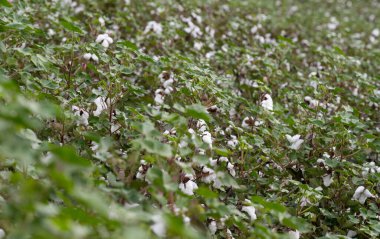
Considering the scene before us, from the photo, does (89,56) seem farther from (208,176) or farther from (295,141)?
(295,141)

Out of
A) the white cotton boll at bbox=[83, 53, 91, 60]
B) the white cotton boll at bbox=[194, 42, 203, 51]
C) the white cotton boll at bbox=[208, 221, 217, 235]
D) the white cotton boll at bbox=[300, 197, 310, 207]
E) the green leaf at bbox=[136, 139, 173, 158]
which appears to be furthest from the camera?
the white cotton boll at bbox=[194, 42, 203, 51]

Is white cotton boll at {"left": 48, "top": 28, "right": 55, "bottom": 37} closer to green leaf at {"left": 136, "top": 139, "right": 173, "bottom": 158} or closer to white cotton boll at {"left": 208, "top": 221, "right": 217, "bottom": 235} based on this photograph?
white cotton boll at {"left": 208, "top": 221, "right": 217, "bottom": 235}

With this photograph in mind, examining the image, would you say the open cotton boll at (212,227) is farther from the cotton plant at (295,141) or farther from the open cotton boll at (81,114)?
the cotton plant at (295,141)

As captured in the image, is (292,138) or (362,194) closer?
(362,194)

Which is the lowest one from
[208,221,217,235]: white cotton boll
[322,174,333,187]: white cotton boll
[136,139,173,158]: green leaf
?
[322,174,333,187]: white cotton boll

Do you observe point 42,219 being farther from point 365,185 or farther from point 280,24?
point 280,24

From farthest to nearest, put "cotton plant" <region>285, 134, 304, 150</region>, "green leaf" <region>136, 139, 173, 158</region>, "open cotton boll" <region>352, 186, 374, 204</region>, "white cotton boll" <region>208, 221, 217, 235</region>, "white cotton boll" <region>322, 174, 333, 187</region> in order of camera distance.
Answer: "cotton plant" <region>285, 134, 304, 150</region> < "white cotton boll" <region>322, 174, 333, 187</region> < "open cotton boll" <region>352, 186, 374, 204</region> < "white cotton boll" <region>208, 221, 217, 235</region> < "green leaf" <region>136, 139, 173, 158</region>

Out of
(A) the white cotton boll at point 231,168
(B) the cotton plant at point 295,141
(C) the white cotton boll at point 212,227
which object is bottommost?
(B) the cotton plant at point 295,141

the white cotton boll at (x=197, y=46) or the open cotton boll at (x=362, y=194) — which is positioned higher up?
the open cotton boll at (x=362, y=194)

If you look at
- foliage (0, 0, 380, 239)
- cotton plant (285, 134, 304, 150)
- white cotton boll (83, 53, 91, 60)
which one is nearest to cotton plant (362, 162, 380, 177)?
foliage (0, 0, 380, 239)

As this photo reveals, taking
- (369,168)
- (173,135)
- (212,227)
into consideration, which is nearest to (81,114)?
(173,135)

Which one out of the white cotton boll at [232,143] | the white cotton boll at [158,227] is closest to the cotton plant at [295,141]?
the white cotton boll at [232,143]

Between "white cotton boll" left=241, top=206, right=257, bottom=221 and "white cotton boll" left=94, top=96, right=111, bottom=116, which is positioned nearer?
"white cotton boll" left=241, top=206, right=257, bottom=221

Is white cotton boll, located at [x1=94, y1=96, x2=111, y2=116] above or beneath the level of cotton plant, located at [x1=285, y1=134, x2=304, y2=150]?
above
